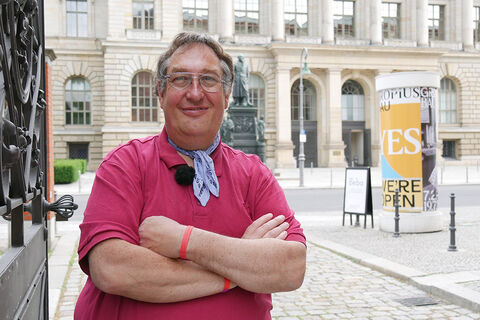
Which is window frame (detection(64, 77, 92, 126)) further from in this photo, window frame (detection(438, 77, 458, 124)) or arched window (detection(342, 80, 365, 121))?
window frame (detection(438, 77, 458, 124))

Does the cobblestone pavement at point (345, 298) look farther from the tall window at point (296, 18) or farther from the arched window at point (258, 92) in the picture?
the tall window at point (296, 18)

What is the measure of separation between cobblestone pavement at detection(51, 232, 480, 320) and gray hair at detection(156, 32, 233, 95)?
143 inches

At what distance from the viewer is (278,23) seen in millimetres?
43531

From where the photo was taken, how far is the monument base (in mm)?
10828

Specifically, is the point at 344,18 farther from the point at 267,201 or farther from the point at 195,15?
the point at 267,201

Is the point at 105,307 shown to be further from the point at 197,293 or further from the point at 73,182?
the point at 73,182

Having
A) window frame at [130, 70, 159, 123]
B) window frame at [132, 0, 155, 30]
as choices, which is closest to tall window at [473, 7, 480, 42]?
window frame at [132, 0, 155, 30]

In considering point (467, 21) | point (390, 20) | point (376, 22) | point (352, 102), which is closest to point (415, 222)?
point (352, 102)

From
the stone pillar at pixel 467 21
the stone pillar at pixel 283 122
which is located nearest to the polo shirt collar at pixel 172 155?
the stone pillar at pixel 283 122

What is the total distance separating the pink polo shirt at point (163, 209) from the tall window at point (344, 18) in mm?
45963

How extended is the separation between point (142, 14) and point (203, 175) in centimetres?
4240

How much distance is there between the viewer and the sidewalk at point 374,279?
224 inches

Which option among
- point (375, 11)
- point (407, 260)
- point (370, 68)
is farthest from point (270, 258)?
point (375, 11)

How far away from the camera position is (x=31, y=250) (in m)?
2.33
